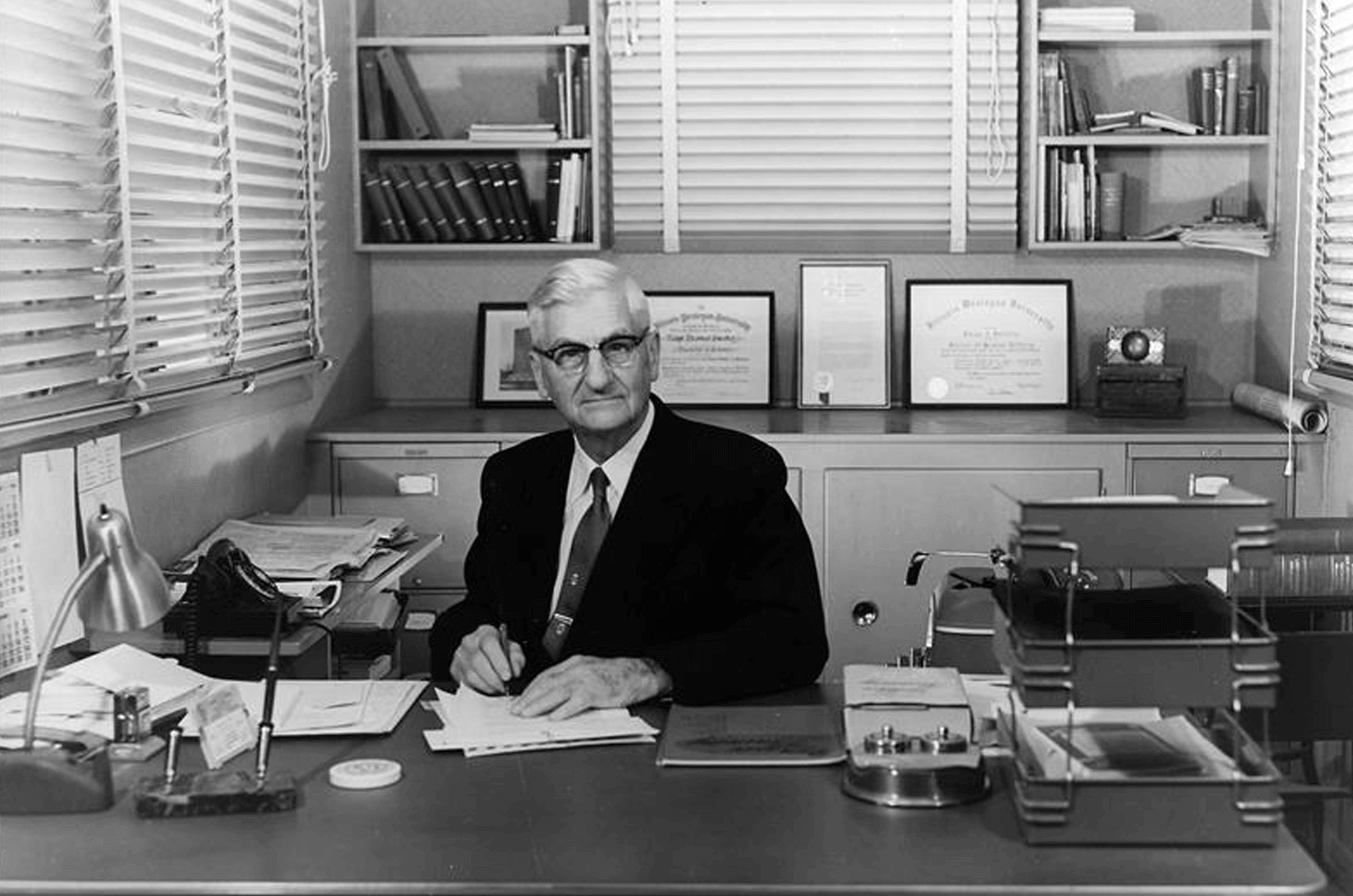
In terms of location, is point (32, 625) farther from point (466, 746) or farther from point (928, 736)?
point (928, 736)

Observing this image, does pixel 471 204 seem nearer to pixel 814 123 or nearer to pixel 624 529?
pixel 814 123

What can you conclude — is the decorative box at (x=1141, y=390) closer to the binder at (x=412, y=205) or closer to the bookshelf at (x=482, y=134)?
the bookshelf at (x=482, y=134)

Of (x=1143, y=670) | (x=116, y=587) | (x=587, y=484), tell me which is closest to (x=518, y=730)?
(x=116, y=587)

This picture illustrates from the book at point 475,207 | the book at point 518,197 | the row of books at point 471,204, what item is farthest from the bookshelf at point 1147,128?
the book at point 475,207

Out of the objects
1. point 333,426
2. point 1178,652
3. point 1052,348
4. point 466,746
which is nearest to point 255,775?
point 466,746

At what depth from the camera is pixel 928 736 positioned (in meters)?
2.37

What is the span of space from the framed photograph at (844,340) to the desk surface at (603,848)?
3139 mm

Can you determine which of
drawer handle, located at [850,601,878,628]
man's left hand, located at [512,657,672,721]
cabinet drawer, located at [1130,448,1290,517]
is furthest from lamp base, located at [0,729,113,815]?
cabinet drawer, located at [1130,448,1290,517]

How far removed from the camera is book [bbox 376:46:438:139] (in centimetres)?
541

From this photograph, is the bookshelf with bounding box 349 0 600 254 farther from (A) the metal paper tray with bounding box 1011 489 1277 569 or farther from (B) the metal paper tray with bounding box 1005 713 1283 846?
(B) the metal paper tray with bounding box 1005 713 1283 846

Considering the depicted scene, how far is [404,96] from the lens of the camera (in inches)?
214

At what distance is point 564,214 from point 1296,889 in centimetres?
372

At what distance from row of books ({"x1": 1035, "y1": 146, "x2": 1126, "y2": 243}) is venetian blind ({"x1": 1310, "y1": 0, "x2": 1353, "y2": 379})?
27.6 inches

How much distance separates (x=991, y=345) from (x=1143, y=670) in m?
3.39
